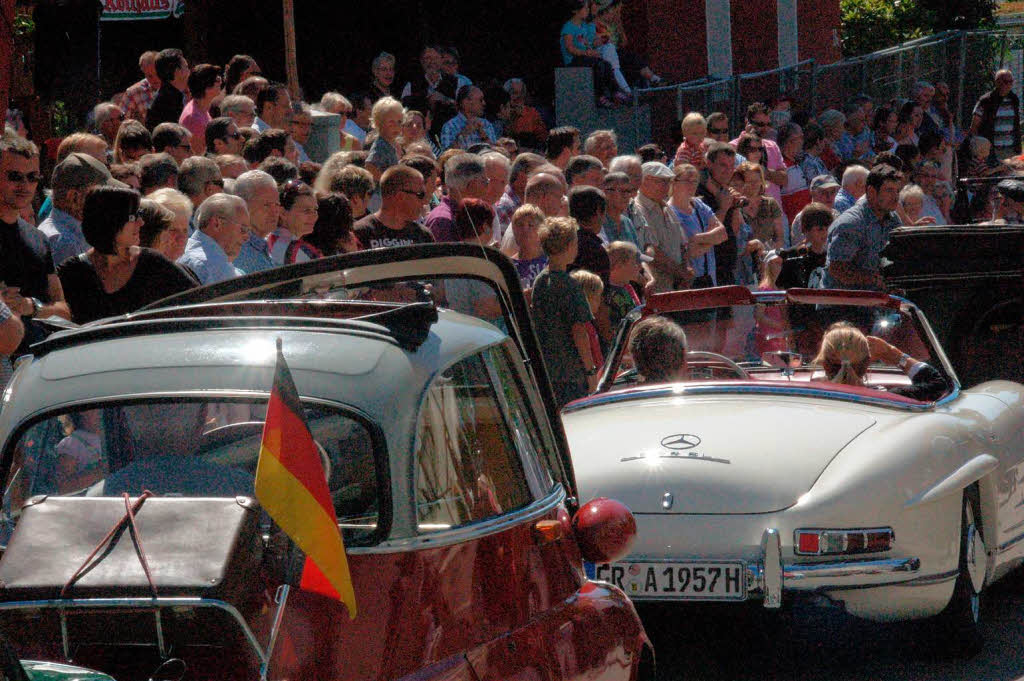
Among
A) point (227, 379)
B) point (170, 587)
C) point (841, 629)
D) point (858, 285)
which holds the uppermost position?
point (227, 379)

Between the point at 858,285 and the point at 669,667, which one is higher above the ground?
the point at 858,285

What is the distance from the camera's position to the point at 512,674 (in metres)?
3.52

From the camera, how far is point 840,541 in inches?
228

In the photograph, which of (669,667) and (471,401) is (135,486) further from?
(669,667)

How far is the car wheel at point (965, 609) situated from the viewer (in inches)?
245

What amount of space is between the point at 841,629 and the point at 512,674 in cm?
369

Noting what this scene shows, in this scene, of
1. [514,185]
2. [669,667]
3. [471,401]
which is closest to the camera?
[471,401]

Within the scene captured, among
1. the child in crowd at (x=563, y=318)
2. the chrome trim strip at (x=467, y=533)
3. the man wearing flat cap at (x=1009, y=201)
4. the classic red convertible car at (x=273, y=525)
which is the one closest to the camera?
the classic red convertible car at (x=273, y=525)

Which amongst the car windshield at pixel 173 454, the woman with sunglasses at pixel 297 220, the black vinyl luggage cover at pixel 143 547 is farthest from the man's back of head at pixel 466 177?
the black vinyl luggage cover at pixel 143 547

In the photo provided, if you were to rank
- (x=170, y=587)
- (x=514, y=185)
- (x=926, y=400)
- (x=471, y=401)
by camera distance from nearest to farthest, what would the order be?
(x=170, y=587) → (x=471, y=401) → (x=926, y=400) → (x=514, y=185)

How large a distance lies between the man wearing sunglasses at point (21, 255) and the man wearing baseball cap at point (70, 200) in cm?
44

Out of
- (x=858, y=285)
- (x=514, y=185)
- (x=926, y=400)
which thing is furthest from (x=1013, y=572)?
(x=514, y=185)

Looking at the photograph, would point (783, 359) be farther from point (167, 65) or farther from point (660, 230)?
point (167, 65)

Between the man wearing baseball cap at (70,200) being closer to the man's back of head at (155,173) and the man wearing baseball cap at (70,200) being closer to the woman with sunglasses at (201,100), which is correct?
the man's back of head at (155,173)
